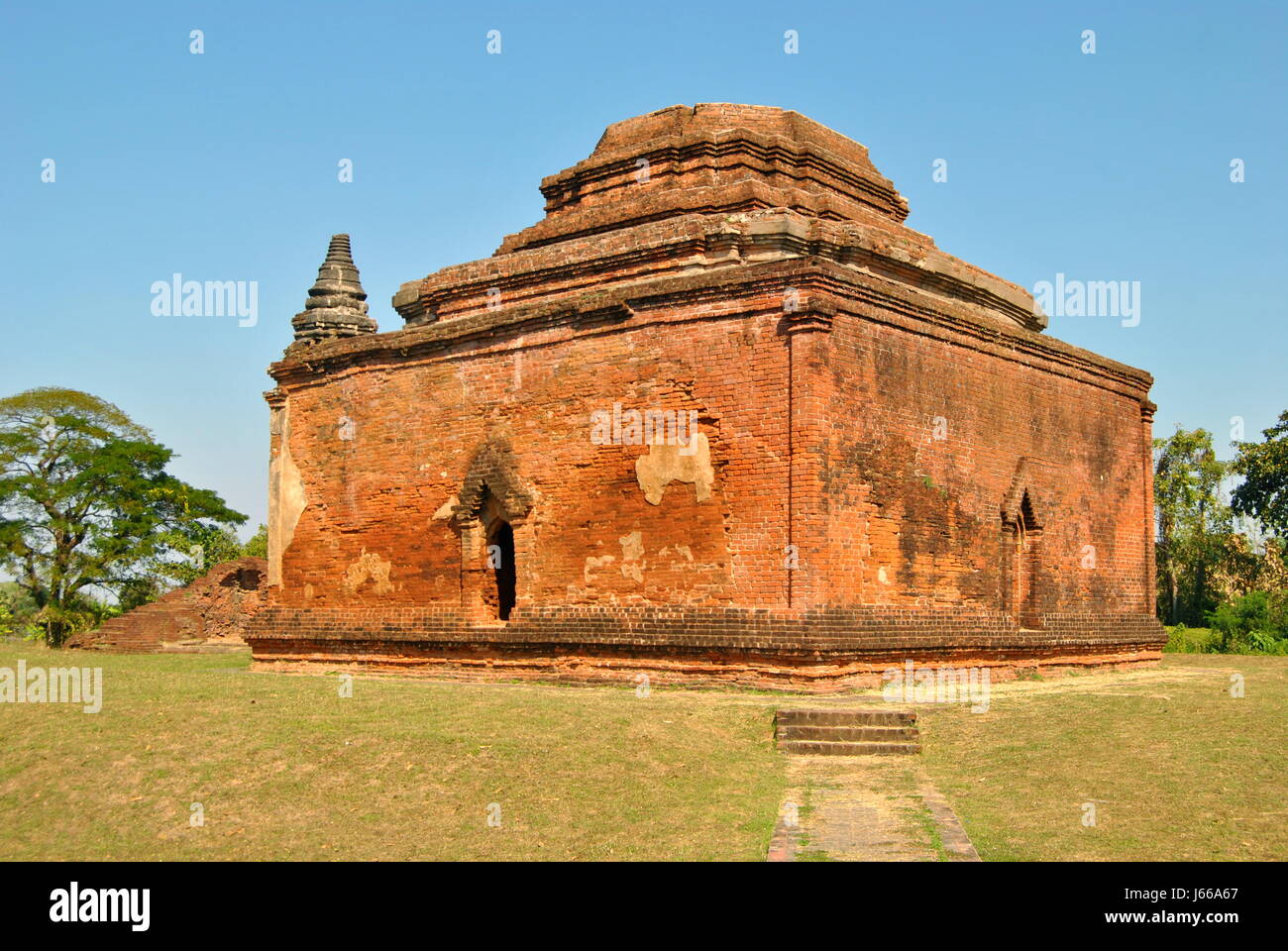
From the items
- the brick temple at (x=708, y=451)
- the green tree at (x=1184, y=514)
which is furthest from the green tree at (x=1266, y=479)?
the brick temple at (x=708, y=451)

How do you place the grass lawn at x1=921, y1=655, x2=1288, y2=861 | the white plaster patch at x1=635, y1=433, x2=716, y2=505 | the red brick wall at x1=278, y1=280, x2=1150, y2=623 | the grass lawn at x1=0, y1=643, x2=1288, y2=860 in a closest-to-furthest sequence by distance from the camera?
the grass lawn at x1=921, y1=655, x2=1288, y2=861 < the grass lawn at x1=0, y1=643, x2=1288, y2=860 < the red brick wall at x1=278, y1=280, x2=1150, y2=623 < the white plaster patch at x1=635, y1=433, x2=716, y2=505

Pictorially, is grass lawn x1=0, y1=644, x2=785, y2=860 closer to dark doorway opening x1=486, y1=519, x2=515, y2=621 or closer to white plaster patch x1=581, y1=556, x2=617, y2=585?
white plaster patch x1=581, y1=556, x2=617, y2=585

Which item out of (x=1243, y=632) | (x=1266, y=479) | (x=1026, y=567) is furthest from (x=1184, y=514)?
(x=1026, y=567)

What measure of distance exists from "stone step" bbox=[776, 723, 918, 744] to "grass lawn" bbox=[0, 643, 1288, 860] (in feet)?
0.67

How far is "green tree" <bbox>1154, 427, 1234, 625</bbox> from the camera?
36.3m

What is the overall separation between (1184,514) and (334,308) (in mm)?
28052

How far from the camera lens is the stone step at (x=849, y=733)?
433 inches

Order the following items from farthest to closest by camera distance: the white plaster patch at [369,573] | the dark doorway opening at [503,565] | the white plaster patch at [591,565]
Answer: the white plaster patch at [369,573] → the dark doorway opening at [503,565] → the white plaster patch at [591,565]

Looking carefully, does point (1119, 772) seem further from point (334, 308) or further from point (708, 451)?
point (334, 308)

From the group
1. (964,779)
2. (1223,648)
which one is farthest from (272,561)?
(1223,648)

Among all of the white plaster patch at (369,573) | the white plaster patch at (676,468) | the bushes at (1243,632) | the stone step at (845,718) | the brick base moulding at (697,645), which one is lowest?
the bushes at (1243,632)

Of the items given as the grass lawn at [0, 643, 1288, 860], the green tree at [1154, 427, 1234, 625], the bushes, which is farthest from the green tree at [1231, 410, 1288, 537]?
the grass lawn at [0, 643, 1288, 860]

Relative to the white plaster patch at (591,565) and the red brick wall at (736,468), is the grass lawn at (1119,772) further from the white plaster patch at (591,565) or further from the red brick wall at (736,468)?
the white plaster patch at (591,565)

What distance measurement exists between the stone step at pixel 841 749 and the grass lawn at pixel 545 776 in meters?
0.20
